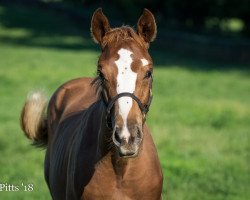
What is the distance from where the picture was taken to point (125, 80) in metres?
4.07

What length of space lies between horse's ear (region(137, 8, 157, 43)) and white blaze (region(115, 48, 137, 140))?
0.31m

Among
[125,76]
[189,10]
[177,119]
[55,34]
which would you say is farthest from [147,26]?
[55,34]

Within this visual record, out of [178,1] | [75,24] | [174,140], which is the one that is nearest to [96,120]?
[174,140]

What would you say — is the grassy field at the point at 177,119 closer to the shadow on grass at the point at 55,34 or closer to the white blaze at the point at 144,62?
the shadow on grass at the point at 55,34

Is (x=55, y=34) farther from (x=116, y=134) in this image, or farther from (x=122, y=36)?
(x=116, y=134)

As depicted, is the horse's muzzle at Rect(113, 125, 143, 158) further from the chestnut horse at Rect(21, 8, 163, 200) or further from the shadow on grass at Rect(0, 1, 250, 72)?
the shadow on grass at Rect(0, 1, 250, 72)

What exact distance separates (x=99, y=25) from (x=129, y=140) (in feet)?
3.41

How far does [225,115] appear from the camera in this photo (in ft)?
43.2

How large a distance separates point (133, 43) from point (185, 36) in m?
23.9

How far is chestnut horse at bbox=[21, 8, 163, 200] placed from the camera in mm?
3994

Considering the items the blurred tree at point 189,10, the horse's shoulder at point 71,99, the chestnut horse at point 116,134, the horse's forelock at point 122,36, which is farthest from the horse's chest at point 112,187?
the blurred tree at point 189,10

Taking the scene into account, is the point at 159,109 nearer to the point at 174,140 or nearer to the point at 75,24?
the point at 174,140

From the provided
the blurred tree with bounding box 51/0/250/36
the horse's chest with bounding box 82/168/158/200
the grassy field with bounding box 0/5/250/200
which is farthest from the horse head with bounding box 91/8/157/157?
the blurred tree with bounding box 51/0/250/36

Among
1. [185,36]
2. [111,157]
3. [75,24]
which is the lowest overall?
[75,24]
